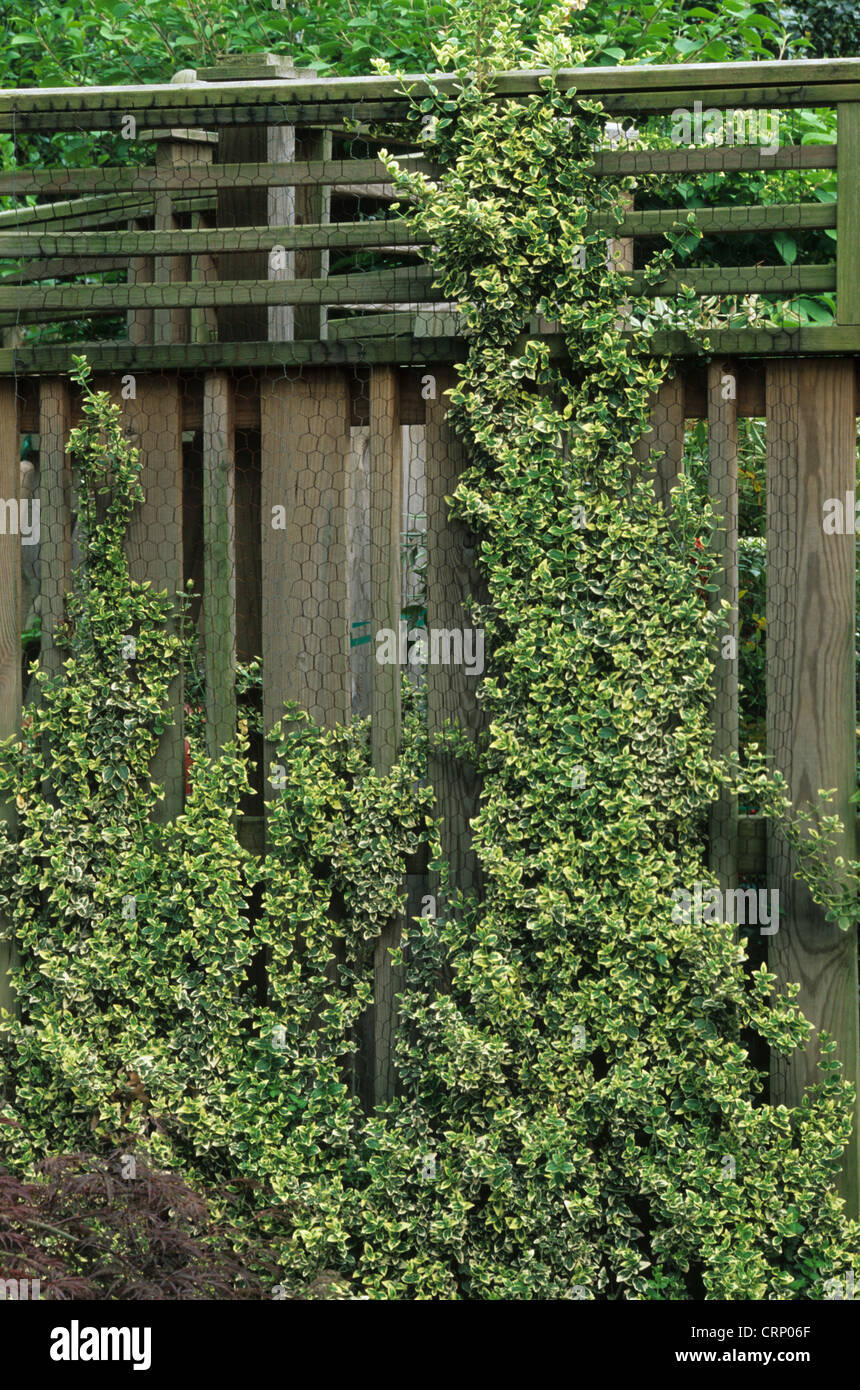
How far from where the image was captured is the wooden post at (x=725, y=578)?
308 centimetres

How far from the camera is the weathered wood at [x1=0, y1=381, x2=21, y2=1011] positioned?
3.29 metres

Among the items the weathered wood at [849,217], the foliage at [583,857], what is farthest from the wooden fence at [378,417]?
the foliage at [583,857]

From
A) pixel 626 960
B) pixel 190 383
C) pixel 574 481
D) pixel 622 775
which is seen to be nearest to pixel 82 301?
pixel 190 383

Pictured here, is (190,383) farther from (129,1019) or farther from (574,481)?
(129,1019)

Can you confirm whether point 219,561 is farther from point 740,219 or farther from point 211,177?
point 740,219

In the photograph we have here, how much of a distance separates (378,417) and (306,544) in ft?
1.22

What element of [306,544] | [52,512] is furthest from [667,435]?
[52,512]

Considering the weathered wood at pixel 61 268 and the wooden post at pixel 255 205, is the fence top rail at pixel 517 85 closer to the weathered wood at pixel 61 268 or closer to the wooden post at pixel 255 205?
the wooden post at pixel 255 205

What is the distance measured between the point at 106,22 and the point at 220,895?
3.61 m

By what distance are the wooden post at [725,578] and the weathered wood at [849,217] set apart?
306mm

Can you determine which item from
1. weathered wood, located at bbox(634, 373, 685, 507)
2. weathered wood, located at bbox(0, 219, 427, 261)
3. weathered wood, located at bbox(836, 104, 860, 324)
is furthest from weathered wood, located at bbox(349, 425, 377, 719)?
weathered wood, located at bbox(836, 104, 860, 324)

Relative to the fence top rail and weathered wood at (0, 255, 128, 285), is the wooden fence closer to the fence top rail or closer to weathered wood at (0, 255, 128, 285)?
the fence top rail

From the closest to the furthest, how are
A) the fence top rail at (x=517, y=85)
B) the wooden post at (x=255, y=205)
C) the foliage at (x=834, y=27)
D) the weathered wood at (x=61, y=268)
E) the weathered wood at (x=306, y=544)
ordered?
the fence top rail at (x=517, y=85)
the weathered wood at (x=306, y=544)
the wooden post at (x=255, y=205)
the weathered wood at (x=61, y=268)
the foliage at (x=834, y=27)

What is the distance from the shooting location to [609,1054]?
9.98 feet
